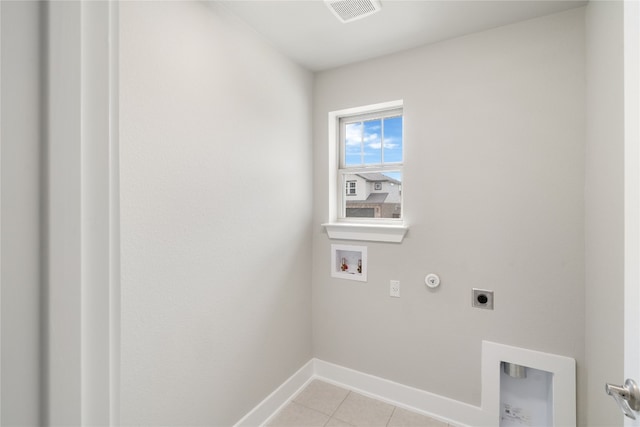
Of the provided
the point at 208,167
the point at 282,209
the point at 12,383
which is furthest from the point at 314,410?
the point at 12,383

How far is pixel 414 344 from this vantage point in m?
2.05

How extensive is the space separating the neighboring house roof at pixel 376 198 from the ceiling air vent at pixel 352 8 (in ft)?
4.03

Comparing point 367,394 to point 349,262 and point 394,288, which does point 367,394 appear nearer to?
point 394,288

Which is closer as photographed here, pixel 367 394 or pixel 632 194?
pixel 632 194

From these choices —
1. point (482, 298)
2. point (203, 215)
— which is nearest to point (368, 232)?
point (482, 298)

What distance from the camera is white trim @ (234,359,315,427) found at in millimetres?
1809

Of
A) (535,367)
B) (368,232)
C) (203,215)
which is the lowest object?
(535,367)

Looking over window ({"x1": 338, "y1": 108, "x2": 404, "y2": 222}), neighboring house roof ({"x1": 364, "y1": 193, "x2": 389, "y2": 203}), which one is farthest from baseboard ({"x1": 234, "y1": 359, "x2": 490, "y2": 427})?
neighboring house roof ({"x1": 364, "y1": 193, "x2": 389, "y2": 203})

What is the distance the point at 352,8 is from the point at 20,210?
1798 mm

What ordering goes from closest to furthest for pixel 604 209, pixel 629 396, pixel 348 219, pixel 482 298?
pixel 629 396
pixel 604 209
pixel 482 298
pixel 348 219

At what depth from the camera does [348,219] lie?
246cm

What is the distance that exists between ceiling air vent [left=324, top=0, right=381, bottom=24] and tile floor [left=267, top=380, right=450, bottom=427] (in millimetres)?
2543

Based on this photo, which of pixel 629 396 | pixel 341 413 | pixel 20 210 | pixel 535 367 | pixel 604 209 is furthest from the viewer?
pixel 341 413

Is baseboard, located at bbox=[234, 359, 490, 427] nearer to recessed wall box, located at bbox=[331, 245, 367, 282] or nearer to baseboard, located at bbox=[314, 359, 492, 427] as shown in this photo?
baseboard, located at bbox=[314, 359, 492, 427]
